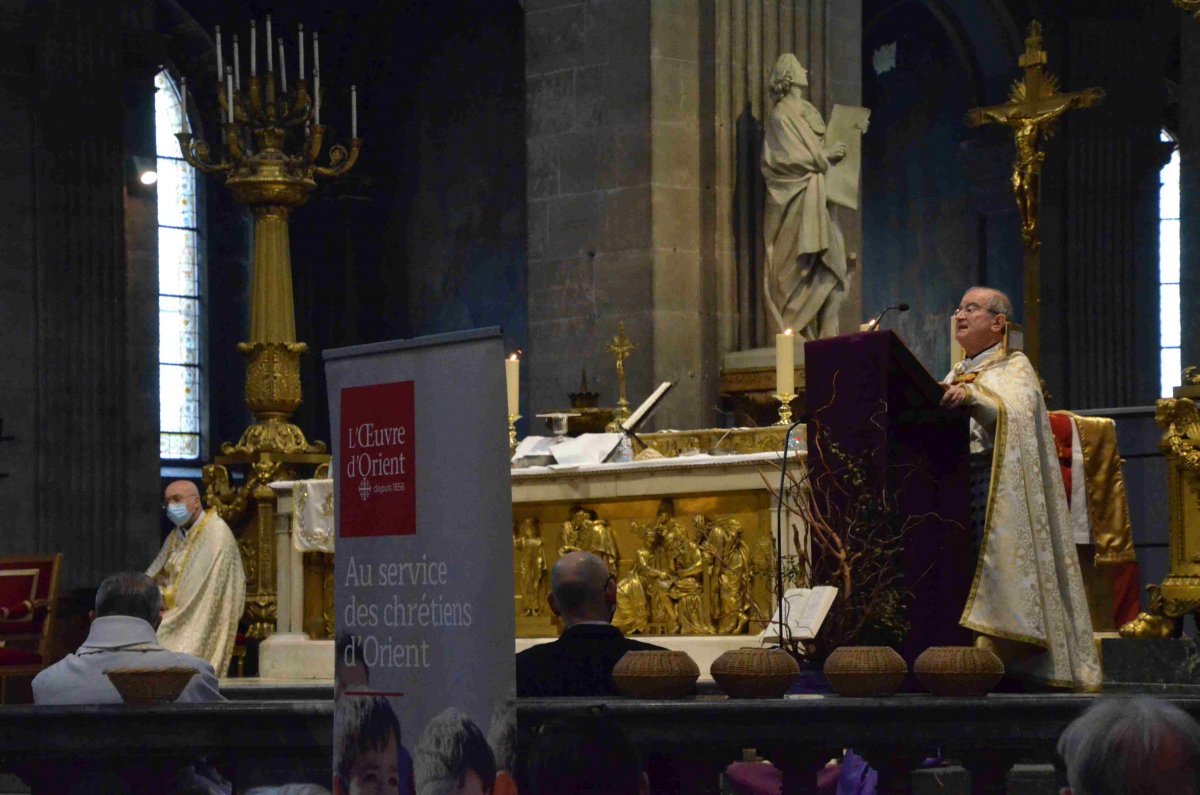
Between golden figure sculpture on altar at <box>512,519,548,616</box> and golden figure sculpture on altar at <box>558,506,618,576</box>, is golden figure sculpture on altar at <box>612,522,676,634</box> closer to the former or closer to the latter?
golden figure sculpture on altar at <box>558,506,618,576</box>

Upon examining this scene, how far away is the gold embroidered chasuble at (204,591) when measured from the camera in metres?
12.8

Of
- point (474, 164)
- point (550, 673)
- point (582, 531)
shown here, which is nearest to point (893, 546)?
point (550, 673)

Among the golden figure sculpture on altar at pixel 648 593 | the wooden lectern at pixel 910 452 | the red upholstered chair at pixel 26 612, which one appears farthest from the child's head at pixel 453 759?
the red upholstered chair at pixel 26 612

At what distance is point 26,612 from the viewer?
12.5 m

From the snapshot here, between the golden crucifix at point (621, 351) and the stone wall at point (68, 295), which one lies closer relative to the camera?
the golden crucifix at point (621, 351)

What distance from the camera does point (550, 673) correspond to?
19.8 feet

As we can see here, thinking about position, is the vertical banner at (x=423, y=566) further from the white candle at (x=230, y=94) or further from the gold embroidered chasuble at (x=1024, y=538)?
the white candle at (x=230, y=94)

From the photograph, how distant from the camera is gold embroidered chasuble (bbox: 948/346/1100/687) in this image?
7.38m

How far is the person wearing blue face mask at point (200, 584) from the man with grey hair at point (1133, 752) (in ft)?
32.3

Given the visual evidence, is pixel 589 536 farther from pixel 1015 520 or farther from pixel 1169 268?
pixel 1169 268

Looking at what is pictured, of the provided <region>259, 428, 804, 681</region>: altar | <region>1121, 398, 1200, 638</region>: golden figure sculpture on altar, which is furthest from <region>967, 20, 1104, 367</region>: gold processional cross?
<region>1121, 398, 1200, 638</region>: golden figure sculpture on altar

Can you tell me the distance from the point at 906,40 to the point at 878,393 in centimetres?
1720

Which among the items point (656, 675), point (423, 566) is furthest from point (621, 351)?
point (423, 566)

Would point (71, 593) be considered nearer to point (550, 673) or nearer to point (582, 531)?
point (582, 531)
